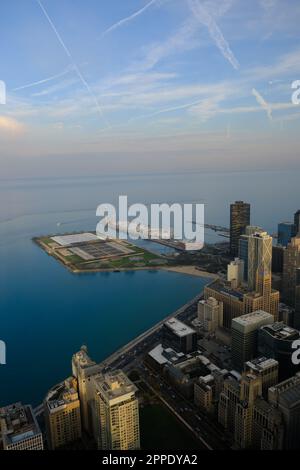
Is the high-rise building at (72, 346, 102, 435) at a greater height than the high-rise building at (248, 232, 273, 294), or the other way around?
the high-rise building at (248, 232, 273, 294)

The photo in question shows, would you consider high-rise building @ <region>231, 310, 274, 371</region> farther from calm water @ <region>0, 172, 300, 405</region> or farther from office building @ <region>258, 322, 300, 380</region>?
calm water @ <region>0, 172, 300, 405</region>

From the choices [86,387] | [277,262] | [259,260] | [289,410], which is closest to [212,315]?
[259,260]

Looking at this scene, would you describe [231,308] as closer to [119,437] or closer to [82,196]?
[119,437]

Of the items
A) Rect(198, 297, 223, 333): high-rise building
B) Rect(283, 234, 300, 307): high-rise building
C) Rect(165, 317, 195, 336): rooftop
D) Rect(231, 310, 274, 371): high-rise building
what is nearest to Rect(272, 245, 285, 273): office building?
Rect(283, 234, 300, 307): high-rise building

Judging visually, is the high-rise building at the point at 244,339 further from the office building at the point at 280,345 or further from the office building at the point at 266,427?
the office building at the point at 266,427

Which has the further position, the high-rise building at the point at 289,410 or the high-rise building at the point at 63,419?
the high-rise building at the point at 63,419

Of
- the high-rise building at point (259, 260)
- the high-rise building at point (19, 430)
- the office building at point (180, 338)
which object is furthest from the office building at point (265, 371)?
the high-rise building at point (19, 430)
